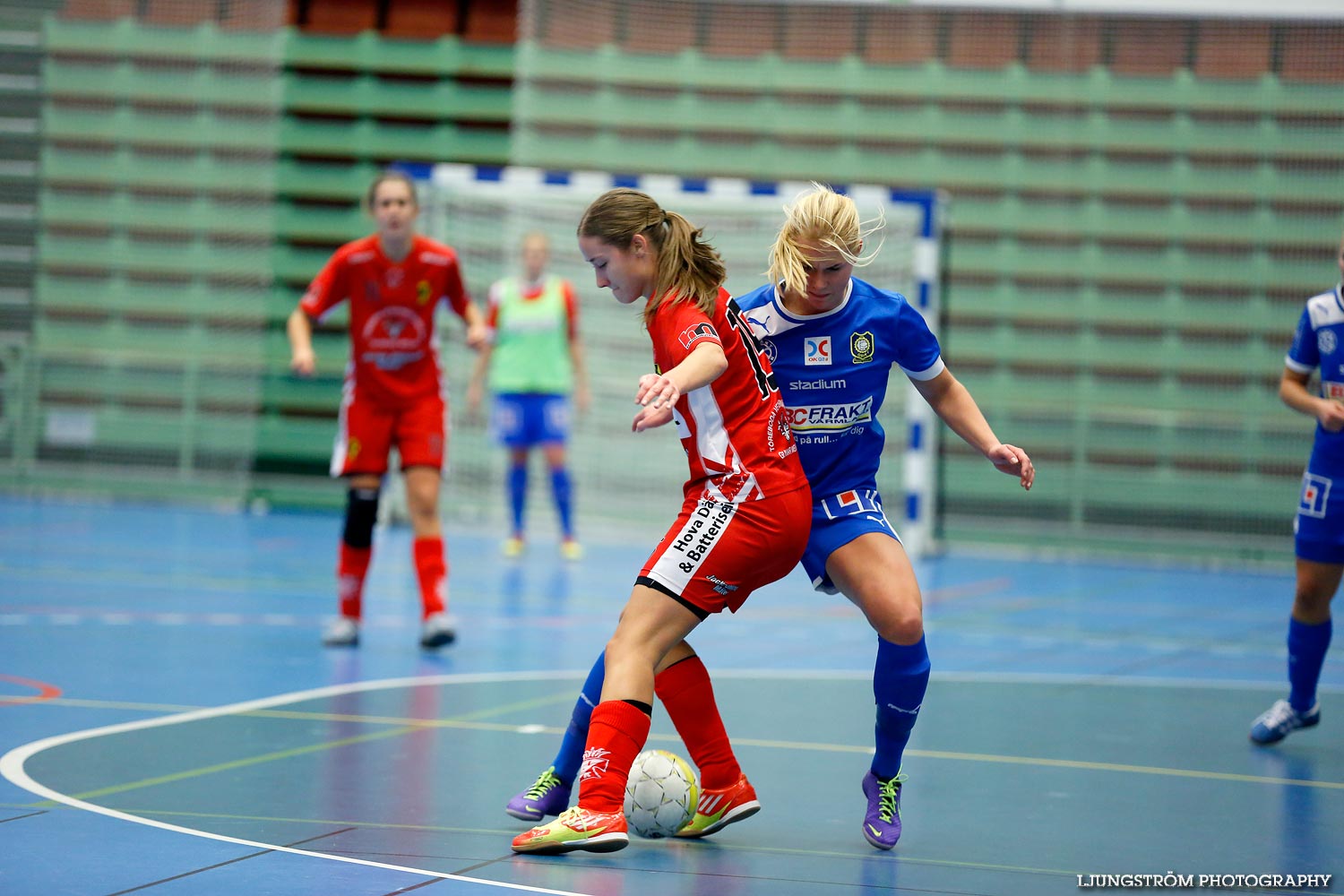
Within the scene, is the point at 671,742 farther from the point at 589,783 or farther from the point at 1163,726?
the point at 1163,726

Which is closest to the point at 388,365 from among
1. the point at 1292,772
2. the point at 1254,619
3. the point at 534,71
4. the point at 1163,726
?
the point at 1163,726

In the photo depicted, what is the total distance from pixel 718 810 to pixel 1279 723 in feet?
7.91

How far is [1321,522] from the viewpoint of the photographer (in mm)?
5461

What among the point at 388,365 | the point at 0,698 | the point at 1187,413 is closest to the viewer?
the point at 0,698

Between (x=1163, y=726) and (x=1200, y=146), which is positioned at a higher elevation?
(x=1200, y=146)

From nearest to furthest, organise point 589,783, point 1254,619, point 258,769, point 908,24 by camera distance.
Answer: point 589,783 < point 258,769 < point 1254,619 < point 908,24

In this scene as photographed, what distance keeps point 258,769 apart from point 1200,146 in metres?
11.4

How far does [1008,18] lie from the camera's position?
46.7ft

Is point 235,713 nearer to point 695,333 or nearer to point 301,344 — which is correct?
point 301,344

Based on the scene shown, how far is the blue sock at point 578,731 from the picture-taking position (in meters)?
3.99

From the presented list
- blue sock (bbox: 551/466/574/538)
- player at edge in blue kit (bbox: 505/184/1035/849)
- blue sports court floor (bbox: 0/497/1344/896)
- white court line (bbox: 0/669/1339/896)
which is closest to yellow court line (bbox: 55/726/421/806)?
blue sports court floor (bbox: 0/497/1344/896)

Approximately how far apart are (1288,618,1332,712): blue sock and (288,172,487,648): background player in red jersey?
3.52m

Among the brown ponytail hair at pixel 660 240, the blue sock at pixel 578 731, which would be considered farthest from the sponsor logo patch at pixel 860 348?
the blue sock at pixel 578 731

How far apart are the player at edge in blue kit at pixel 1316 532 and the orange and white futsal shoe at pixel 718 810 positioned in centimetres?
231
